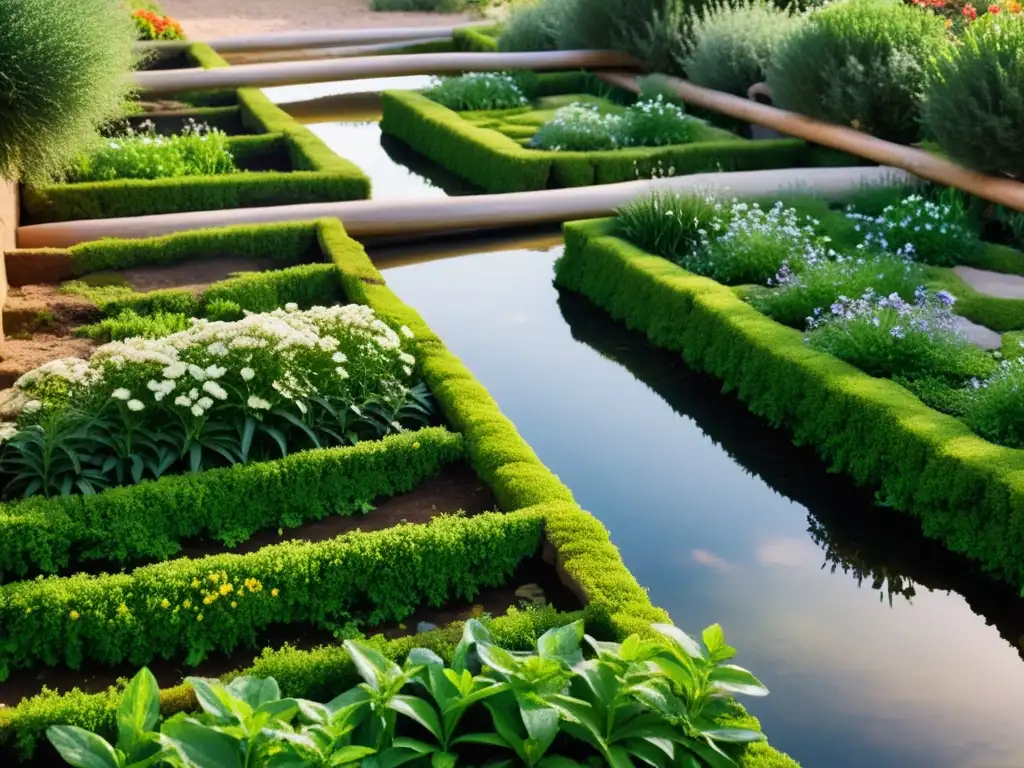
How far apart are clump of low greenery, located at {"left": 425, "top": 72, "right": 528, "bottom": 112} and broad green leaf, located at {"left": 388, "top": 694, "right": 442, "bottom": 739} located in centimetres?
1071

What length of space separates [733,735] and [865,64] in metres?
8.71

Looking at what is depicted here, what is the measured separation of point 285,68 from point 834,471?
11031mm

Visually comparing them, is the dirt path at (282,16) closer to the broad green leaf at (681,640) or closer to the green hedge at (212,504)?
the green hedge at (212,504)

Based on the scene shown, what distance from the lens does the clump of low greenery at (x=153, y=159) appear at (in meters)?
10.1

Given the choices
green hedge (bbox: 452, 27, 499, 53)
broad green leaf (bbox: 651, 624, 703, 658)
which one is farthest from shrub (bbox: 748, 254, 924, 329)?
green hedge (bbox: 452, 27, 499, 53)

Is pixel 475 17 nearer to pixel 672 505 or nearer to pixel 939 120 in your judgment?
pixel 939 120

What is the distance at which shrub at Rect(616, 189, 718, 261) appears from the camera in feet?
27.9

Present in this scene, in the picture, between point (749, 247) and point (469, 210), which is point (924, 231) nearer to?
point (749, 247)

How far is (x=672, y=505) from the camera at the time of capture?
5719 mm

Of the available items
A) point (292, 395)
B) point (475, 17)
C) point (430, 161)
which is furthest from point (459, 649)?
point (475, 17)

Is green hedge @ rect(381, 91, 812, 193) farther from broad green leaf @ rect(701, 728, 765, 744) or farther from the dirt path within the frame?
the dirt path

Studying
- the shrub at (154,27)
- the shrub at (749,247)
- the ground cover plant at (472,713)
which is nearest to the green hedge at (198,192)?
the shrub at (749,247)

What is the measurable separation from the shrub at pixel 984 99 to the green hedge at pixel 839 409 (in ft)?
9.17

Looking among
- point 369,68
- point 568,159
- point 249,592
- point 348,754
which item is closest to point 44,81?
point 249,592
